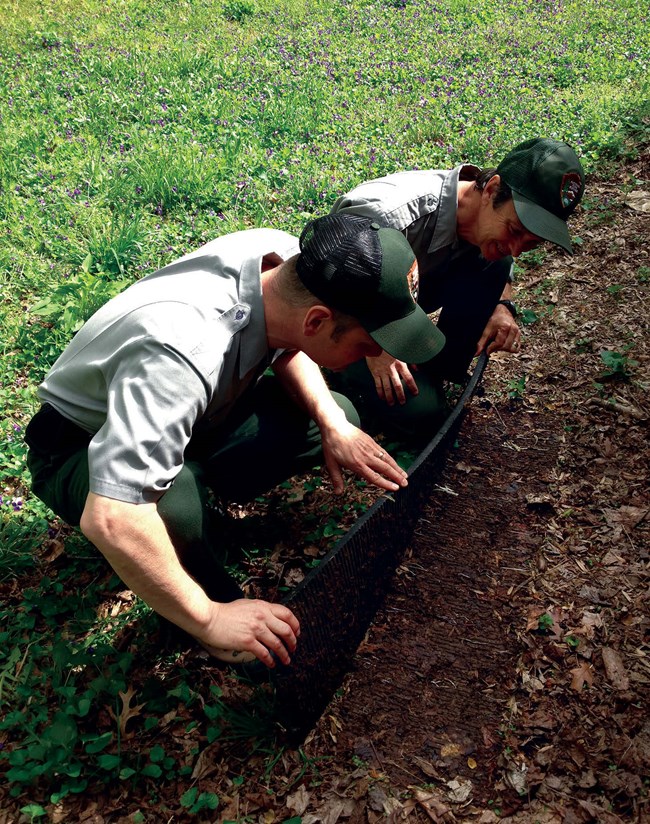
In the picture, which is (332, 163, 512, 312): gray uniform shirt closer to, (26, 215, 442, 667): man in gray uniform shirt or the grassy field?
(26, 215, 442, 667): man in gray uniform shirt

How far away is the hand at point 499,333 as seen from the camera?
2.77m

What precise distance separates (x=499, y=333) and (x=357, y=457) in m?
1.00

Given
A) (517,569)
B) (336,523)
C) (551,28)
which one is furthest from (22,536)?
(551,28)

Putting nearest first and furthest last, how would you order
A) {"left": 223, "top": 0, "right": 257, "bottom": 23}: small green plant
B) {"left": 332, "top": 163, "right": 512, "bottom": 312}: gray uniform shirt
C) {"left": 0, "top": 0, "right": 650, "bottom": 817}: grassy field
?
{"left": 0, "top": 0, "right": 650, "bottom": 817}: grassy field → {"left": 332, "top": 163, "right": 512, "bottom": 312}: gray uniform shirt → {"left": 223, "top": 0, "right": 257, "bottom": 23}: small green plant

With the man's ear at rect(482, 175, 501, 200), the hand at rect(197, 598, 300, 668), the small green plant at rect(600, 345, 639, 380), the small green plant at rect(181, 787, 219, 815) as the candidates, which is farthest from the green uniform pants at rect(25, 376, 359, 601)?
the small green plant at rect(600, 345, 639, 380)

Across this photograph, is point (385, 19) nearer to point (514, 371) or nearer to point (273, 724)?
point (514, 371)

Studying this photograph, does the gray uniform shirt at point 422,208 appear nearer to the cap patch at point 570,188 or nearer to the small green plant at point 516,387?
the cap patch at point 570,188

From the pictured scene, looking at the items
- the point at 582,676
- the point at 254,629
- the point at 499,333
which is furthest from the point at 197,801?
the point at 499,333

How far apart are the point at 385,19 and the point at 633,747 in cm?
Result: 722

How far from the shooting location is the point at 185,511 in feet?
5.85

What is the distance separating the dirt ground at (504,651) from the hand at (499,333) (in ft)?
1.22

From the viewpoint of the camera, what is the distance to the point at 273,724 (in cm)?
192

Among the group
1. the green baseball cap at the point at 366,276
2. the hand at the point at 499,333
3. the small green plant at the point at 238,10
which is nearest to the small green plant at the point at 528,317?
the hand at the point at 499,333

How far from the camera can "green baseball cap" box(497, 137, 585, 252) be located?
233 cm
